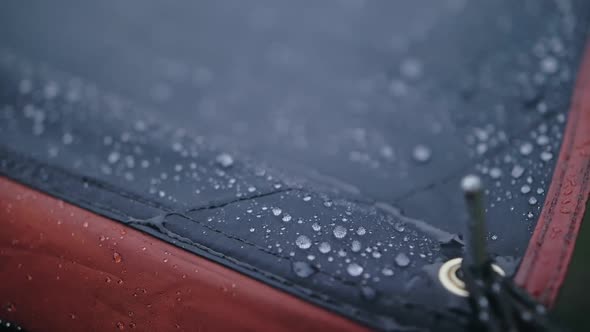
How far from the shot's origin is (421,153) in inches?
60.6

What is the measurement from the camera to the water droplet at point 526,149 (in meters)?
1.47

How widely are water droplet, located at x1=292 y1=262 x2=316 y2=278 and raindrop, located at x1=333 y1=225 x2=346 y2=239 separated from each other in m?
0.13

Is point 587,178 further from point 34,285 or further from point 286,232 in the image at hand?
point 34,285

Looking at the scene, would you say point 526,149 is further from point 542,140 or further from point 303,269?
point 303,269

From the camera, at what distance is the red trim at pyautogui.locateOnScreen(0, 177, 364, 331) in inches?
43.1

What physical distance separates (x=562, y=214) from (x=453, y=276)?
0.36 m

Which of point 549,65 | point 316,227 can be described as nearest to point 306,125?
point 316,227

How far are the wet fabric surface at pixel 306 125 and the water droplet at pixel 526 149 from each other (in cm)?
1

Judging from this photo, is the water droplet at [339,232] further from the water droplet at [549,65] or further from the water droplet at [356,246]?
the water droplet at [549,65]

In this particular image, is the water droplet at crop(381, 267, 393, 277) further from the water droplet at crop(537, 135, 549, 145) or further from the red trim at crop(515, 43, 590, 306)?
the water droplet at crop(537, 135, 549, 145)

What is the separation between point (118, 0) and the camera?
1988 millimetres

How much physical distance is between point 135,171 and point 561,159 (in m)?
1.29

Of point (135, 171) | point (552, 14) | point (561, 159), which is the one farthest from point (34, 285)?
point (552, 14)

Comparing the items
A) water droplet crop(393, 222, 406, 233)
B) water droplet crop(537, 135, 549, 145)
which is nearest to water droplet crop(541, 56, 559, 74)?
water droplet crop(537, 135, 549, 145)
